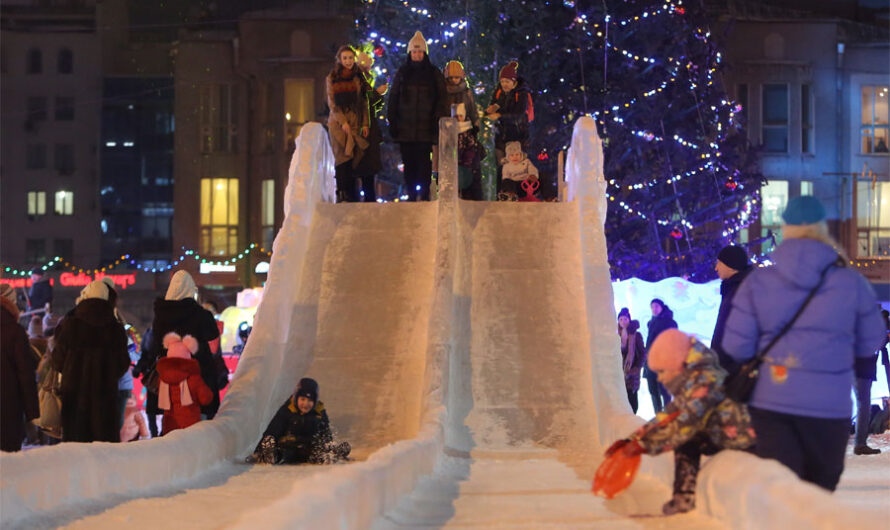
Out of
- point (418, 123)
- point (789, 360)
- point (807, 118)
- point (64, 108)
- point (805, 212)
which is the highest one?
point (64, 108)

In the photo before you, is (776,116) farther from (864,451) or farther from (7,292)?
(7,292)

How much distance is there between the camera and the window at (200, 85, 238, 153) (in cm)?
4616

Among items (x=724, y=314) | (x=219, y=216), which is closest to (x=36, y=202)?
(x=219, y=216)

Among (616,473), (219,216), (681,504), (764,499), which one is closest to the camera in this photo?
(764,499)

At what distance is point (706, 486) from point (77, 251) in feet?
154

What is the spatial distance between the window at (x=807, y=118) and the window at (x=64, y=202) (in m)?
29.1

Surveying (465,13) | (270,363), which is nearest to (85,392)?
(270,363)

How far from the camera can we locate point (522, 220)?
13695mm

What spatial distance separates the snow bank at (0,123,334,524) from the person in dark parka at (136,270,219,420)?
285 millimetres

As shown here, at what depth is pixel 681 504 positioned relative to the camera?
6465mm

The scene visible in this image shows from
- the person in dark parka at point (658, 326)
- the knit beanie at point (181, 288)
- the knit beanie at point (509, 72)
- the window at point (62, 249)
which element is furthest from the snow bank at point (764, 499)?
the window at point (62, 249)

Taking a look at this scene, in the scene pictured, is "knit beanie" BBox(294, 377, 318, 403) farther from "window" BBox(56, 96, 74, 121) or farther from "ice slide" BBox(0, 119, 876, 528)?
"window" BBox(56, 96, 74, 121)

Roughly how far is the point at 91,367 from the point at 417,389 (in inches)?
111

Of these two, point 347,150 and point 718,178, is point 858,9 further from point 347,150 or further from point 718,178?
point 347,150
